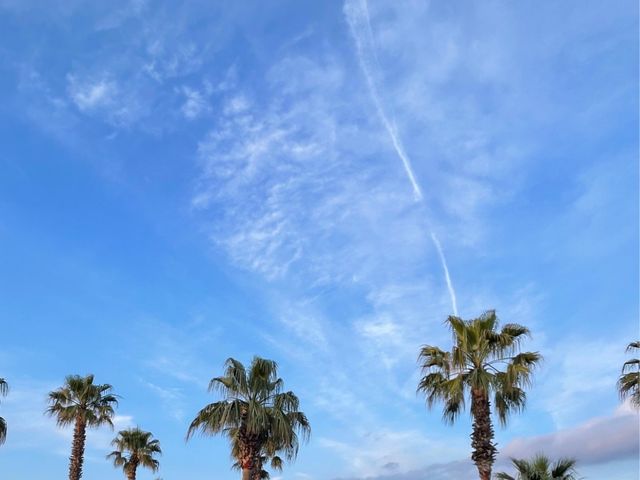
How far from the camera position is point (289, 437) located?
29484 millimetres

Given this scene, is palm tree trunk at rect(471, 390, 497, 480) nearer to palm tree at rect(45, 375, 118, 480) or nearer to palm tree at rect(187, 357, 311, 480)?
palm tree at rect(187, 357, 311, 480)

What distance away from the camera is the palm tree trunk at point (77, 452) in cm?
3838

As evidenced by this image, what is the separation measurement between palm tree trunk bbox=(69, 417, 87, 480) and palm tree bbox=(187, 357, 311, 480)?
13511 millimetres

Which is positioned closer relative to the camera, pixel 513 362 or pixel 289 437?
pixel 513 362

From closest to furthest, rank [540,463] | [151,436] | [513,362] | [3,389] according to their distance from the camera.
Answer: [540,463]
[513,362]
[3,389]
[151,436]

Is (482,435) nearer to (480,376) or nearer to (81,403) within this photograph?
(480,376)

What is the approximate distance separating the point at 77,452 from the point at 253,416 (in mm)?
16543

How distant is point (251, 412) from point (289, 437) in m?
2.30

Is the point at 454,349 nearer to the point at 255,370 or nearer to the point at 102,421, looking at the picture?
the point at 255,370

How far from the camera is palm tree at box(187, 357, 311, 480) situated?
29.0 m

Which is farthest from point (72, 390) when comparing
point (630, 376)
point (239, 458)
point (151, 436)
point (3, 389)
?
point (630, 376)

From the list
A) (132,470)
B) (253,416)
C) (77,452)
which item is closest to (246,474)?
(253,416)

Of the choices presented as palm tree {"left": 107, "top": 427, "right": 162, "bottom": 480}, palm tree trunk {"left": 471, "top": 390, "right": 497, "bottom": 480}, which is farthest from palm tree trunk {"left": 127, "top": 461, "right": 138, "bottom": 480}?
palm tree trunk {"left": 471, "top": 390, "right": 497, "bottom": 480}

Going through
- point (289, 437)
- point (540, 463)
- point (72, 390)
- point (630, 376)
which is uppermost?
point (72, 390)
